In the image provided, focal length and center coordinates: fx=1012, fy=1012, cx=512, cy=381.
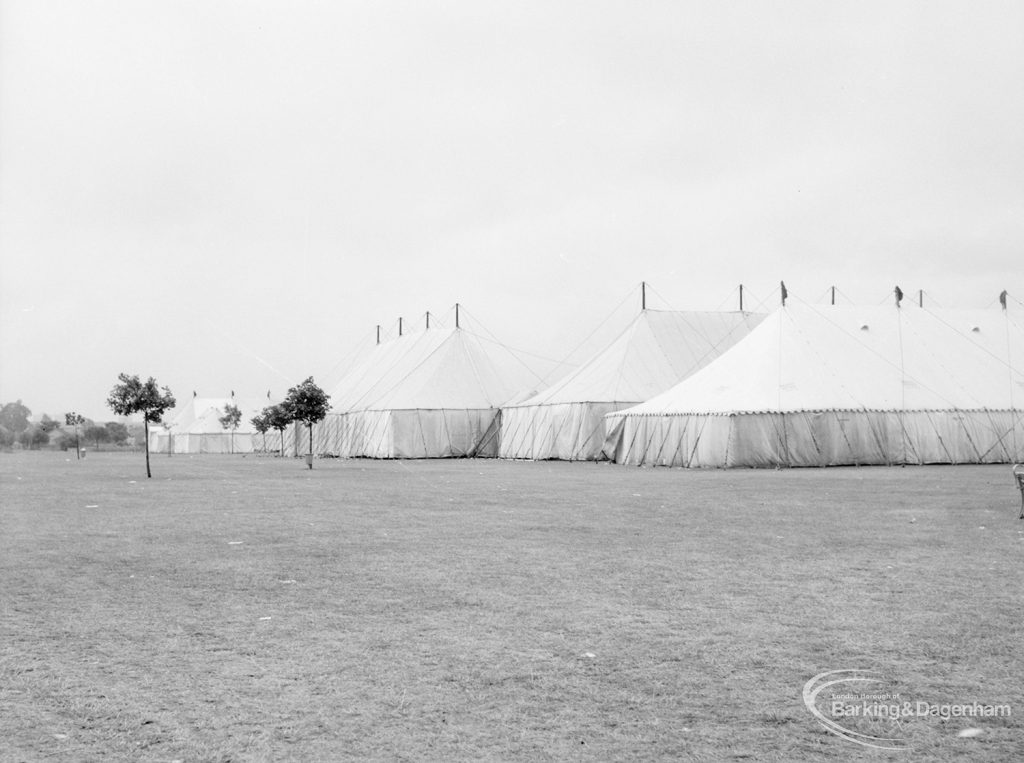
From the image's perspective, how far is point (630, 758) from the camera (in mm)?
4352

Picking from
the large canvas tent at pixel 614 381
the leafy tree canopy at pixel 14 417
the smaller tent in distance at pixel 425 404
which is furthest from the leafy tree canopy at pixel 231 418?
the leafy tree canopy at pixel 14 417

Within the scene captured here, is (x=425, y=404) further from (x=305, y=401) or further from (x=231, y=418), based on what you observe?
(x=231, y=418)

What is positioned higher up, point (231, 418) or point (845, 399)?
point (231, 418)

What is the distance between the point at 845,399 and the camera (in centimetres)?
3659

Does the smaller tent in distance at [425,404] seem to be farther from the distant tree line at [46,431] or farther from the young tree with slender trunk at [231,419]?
the distant tree line at [46,431]

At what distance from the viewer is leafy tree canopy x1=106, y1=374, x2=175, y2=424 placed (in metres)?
33.3

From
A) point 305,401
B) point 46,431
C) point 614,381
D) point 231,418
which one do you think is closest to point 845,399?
point 614,381

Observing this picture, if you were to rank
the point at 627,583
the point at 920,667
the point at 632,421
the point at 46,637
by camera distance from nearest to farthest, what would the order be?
the point at 920,667
the point at 46,637
the point at 627,583
the point at 632,421

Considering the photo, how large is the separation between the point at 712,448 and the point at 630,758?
32.3 meters

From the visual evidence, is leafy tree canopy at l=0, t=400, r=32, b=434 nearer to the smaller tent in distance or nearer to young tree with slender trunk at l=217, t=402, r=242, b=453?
young tree with slender trunk at l=217, t=402, r=242, b=453

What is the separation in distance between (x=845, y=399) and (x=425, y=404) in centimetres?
2645

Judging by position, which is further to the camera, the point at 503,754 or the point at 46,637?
the point at 46,637

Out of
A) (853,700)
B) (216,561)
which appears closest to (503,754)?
(853,700)

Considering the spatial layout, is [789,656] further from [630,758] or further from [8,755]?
[8,755]
